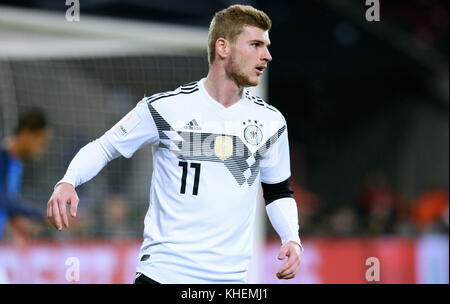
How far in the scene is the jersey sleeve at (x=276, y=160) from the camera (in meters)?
4.19

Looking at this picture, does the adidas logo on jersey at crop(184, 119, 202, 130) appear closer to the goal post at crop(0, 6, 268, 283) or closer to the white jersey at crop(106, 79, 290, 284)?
the white jersey at crop(106, 79, 290, 284)

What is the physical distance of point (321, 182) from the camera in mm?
17047

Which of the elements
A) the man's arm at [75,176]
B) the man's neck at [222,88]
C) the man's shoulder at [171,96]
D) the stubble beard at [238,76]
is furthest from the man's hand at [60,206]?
the stubble beard at [238,76]

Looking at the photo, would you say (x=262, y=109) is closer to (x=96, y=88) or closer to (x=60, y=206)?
(x=60, y=206)

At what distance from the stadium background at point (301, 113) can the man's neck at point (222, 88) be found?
11.5 feet

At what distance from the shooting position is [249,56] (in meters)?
4.07

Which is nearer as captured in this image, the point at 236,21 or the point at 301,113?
the point at 236,21

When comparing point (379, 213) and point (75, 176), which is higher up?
point (379, 213)

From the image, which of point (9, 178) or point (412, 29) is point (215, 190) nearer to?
point (9, 178)

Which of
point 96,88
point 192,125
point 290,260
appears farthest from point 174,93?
point 96,88

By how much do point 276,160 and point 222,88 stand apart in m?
0.45

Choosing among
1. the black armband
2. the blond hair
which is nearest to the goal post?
the black armband

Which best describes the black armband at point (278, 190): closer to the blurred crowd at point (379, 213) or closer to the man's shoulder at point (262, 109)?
the man's shoulder at point (262, 109)

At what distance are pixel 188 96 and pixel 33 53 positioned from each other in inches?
170
